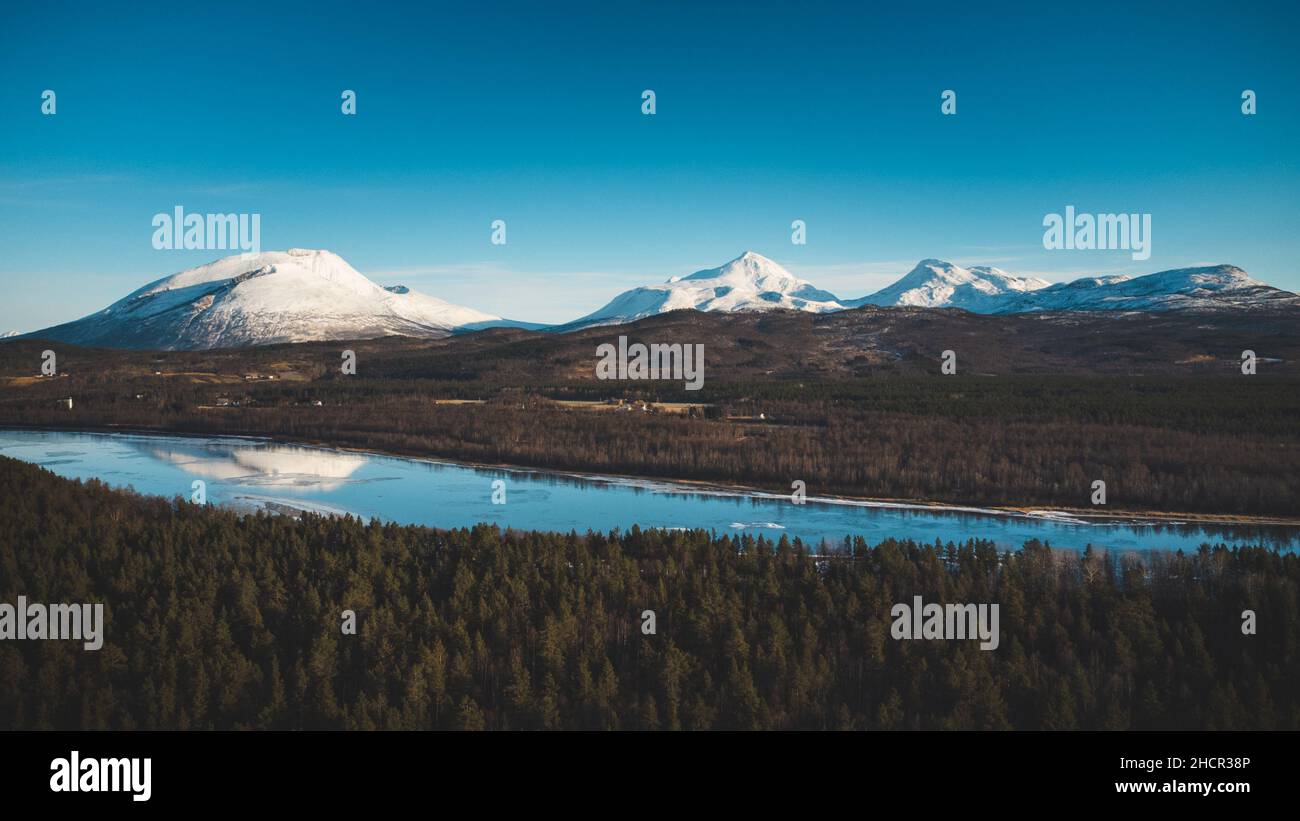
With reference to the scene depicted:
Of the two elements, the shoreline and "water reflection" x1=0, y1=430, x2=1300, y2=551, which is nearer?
"water reflection" x1=0, y1=430, x2=1300, y2=551

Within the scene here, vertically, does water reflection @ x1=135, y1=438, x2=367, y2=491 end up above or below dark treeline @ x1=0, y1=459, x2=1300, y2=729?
above

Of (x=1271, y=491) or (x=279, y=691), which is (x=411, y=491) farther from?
(x=1271, y=491)

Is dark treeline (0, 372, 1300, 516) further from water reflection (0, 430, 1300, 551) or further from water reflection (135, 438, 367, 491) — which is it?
water reflection (135, 438, 367, 491)

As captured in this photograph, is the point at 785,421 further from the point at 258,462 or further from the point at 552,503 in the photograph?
the point at 258,462

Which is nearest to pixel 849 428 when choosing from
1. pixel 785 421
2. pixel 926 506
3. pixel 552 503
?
pixel 785 421

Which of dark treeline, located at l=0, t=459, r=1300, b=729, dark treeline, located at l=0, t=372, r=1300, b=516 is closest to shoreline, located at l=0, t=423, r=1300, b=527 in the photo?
dark treeline, located at l=0, t=372, r=1300, b=516

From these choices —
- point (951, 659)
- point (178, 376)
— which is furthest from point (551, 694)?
point (178, 376)
